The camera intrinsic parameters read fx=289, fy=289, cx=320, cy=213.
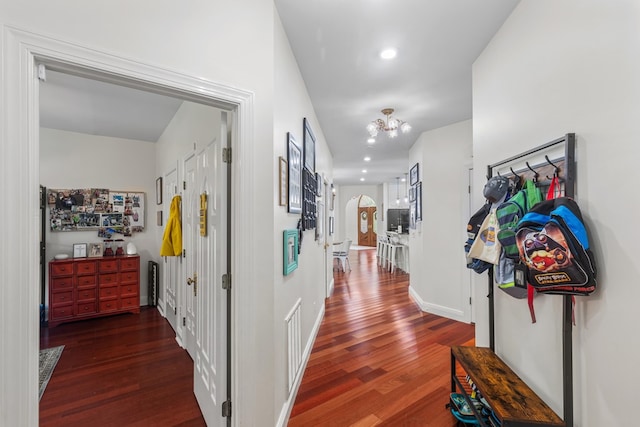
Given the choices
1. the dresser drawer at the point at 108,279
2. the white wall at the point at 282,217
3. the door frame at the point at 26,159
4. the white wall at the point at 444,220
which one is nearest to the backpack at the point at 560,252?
the white wall at the point at 282,217

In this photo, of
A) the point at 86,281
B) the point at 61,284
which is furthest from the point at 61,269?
the point at 86,281

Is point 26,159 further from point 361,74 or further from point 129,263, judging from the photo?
point 129,263

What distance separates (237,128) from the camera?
5.02ft

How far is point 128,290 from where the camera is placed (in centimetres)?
413

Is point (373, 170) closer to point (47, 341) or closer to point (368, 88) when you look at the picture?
point (368, 88)

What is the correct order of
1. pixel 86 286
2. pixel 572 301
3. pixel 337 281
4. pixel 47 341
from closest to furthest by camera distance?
pixel 572 301 < pixel 47 341 < pixel 86 286 < pixel 337 281

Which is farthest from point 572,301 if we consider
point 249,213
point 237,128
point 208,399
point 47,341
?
point 47,341

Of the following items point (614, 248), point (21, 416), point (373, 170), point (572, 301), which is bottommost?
point (21, 416)

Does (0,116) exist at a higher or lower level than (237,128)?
lower

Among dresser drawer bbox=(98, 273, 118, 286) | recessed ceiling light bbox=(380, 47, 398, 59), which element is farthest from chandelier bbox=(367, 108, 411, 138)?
dresser drawer bbox=(98, 273, 118, 286)

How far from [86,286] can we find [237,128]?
3881mm

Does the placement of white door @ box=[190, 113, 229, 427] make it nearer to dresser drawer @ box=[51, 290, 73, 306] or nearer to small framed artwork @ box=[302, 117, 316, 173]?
small framed artwork @ box=[302, 117, 316, 173]

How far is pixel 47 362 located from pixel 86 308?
1.22 m

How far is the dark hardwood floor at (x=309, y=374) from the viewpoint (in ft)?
6.78
